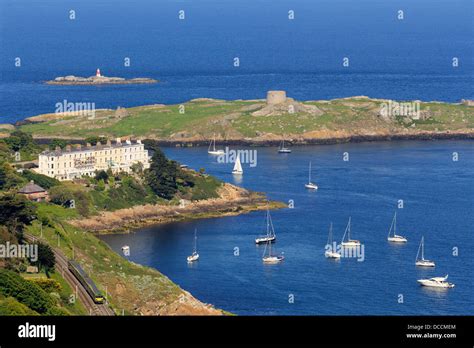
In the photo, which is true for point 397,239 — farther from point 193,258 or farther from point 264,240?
point 193,258

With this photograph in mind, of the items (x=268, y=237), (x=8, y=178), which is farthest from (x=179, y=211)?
(x=268, y=237)

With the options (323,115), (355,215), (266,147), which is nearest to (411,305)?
(355,215)

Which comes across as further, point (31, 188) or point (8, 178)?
point (8, 178)

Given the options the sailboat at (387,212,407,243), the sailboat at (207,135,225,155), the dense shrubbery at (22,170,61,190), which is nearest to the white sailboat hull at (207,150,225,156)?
the sailboat at (207,135,225,155)

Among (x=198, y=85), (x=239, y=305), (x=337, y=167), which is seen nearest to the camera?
(x=239, y=305)

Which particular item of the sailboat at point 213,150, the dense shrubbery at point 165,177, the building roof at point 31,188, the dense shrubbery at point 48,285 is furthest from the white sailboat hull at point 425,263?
the sailboat at point 213,150

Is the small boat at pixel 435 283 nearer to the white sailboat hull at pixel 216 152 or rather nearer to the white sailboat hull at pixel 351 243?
the white sailboat hull at pixel 351 243
